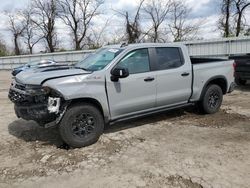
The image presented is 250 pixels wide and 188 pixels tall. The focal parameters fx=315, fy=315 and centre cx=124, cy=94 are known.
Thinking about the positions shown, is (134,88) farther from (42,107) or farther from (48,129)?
(48,129)

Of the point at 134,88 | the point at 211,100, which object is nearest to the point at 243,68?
the point at 211,100

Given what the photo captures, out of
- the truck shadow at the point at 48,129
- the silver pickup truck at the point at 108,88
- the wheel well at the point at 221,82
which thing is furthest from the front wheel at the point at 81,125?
the wheel well at the point at 221,82

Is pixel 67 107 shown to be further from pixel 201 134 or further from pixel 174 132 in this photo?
pixel 201 134

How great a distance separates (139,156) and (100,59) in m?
2.25

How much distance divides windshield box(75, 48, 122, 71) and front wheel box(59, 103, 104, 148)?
0.87 metres

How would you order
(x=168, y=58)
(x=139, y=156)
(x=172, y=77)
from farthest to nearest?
(x=168, y=58)
(x=172, y=77)
(x=139, y=156)

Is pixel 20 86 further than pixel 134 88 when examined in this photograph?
No

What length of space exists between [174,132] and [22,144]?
9.61 feet

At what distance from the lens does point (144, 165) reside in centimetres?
466

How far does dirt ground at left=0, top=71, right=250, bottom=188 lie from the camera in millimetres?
4234

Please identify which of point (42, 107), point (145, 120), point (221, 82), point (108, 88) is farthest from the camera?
point (221, 82)

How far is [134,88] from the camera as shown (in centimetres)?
606

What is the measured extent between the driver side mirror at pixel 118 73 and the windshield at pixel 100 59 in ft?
0.95

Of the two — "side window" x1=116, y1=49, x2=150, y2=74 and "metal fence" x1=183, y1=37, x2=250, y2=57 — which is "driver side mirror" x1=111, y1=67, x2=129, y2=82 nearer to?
"side window" x1=116, y1=49, x2=150, y2=74
